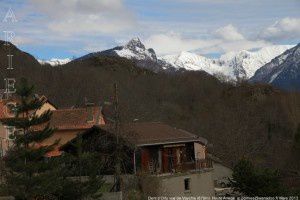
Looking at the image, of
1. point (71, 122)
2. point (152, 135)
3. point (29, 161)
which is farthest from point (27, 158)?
point (71, 122)

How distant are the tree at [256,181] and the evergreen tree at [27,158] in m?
13.8

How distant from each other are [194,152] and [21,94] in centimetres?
1911

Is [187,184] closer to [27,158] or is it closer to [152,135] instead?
[152,135]

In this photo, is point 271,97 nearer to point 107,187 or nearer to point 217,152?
point 217,152

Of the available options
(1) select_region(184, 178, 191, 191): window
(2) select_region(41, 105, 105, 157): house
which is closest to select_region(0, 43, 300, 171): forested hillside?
(2) select_region(41, 105, 105, 157): house

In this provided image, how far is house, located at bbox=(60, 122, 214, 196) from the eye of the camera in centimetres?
3416

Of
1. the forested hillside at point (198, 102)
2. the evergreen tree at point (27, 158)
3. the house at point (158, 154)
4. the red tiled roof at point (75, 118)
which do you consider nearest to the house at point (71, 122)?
the red tiled roof at point (75, 118)

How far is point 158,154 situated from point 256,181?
6.59 m

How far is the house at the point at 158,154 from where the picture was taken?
112ft

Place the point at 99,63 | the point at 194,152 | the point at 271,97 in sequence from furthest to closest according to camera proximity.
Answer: the point at 99,63, the point at 271,97, the point at 194,152

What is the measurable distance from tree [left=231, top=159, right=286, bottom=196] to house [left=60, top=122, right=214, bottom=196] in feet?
13.0

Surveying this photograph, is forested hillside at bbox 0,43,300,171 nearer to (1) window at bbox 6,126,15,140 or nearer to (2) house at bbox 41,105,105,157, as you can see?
(2) house at bbox 41,105,105,157

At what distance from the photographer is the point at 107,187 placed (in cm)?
3212

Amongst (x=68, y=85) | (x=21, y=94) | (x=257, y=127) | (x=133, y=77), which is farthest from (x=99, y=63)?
(x=21, y=94)
